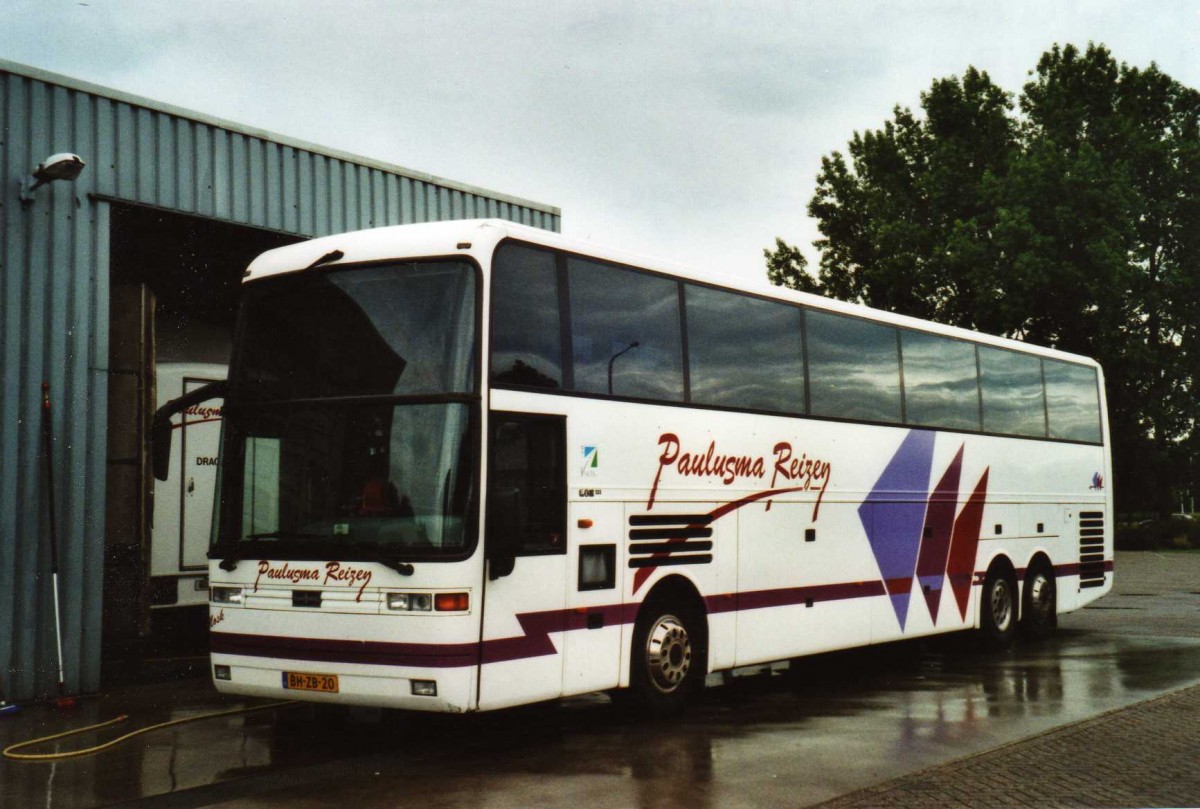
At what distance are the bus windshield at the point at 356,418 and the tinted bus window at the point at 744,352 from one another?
289 centimetres

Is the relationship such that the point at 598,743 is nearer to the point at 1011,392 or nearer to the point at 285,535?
the point at 285,535

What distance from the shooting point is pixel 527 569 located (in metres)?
8.89

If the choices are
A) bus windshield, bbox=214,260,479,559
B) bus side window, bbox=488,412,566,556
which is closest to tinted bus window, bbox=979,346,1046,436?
bus side window, bbox=488,412,566,556

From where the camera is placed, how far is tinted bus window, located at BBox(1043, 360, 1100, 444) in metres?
17.0

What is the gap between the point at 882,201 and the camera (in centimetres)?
4169

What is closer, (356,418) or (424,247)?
(356,418)

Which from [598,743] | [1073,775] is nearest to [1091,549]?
[1073,775]

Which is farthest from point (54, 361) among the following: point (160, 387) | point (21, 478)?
point (160, 387)

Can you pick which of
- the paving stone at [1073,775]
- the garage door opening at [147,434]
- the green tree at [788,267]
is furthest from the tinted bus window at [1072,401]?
the green tree at [788,267]

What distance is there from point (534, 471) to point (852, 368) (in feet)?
16.8

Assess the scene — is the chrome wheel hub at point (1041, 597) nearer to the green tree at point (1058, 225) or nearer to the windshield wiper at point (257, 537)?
the windshield wiper at point (257, 537)

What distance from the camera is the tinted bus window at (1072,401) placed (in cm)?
1695

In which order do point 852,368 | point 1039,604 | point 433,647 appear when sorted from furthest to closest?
1. point 1039,604
2. point 852,368
3. point 433,647

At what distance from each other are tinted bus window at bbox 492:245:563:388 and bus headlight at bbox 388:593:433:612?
1557mm
